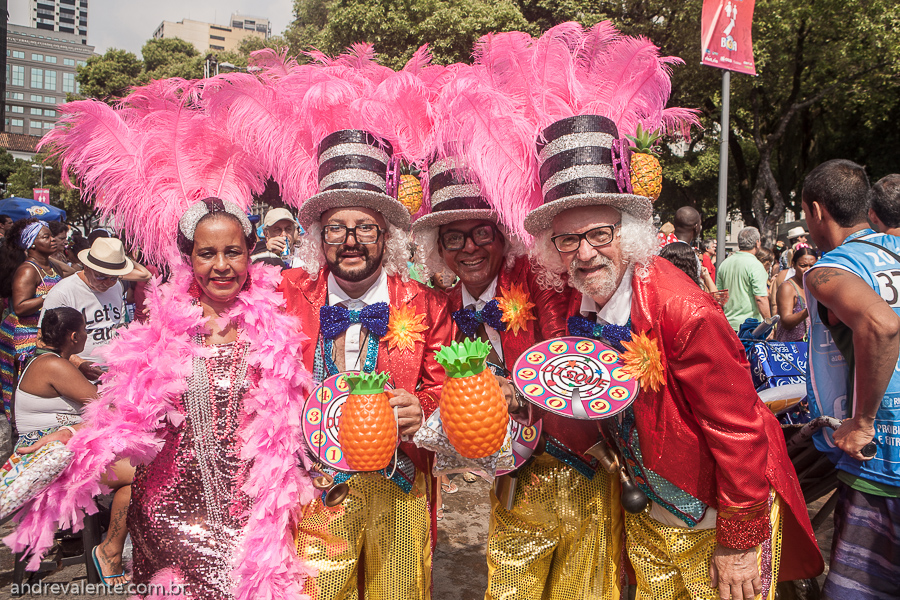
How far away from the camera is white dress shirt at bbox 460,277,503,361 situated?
2.35 meters

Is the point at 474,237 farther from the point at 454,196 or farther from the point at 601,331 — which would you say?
the point at 601,331

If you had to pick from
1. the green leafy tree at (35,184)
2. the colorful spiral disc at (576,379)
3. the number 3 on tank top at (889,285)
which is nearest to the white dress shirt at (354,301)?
the colorful spiral disc at (576,379)

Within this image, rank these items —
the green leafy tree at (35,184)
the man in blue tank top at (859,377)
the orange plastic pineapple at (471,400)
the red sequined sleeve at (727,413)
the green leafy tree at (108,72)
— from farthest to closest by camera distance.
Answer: the green leafy tree at (35,184)
the green leafy tree at (108,72)
the man in blue tank top at (859,377)
the red sequined sleeve at (727,413)
the orange plastic pineapple at (471,400)

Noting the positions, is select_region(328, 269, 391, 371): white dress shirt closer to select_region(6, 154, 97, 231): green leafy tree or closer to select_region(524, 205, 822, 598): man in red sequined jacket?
select_region(524, 205, 822, 598): man in red sequined jacket

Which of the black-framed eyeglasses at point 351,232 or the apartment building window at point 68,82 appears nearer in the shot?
the black-framed eyeglasses at point 351,232

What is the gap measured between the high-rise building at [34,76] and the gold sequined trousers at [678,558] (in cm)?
12873

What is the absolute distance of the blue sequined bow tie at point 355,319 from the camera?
2.24m

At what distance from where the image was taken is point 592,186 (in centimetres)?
193

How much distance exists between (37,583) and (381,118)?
133 inches

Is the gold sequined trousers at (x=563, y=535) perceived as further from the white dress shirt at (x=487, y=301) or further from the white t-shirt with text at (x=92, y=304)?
the white t-shirt with text at (x=92, y=304)

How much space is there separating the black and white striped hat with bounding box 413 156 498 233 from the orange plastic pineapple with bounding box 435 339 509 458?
0.82 m

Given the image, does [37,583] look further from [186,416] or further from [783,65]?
[783,65]

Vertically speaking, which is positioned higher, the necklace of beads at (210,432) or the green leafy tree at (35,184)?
the green leafy tree at (35,184)

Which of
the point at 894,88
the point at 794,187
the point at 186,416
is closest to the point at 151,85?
the point at 186,416
